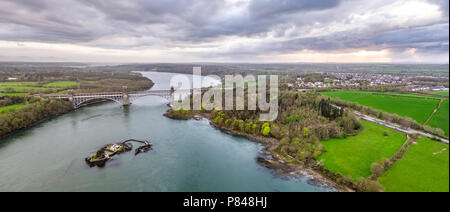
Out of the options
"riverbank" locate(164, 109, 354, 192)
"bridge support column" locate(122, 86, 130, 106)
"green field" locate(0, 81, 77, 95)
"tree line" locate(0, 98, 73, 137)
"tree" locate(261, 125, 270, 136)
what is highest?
"green field" locate(0, 81, 77, 95)

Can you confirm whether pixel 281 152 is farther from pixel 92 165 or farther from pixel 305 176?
pixel 92 165

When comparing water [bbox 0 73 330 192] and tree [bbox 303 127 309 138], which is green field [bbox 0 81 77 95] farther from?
tree [bbox 303 127 309 138]

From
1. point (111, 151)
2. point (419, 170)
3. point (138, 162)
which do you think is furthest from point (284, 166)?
point (111, 151)

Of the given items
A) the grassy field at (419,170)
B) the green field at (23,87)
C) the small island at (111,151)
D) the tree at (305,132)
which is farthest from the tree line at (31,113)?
the grassy field at (419,170)

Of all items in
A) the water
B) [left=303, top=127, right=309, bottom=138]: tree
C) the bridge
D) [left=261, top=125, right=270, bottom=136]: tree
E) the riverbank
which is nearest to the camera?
the water

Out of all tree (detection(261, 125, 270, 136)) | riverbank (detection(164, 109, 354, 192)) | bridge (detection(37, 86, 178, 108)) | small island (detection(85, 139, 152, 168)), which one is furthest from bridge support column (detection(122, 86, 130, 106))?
tree (detection(261, 125, 270, 136))

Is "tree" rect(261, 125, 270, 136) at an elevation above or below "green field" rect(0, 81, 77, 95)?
below
